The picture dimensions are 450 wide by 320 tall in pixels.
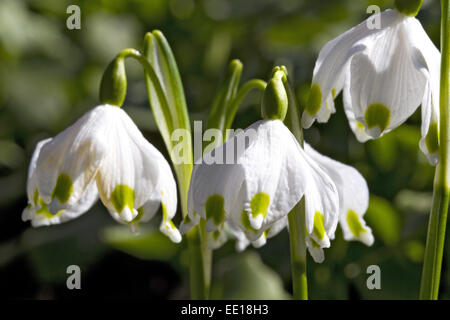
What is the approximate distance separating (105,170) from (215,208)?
3.7 inches

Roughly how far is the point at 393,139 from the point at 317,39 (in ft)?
0.84

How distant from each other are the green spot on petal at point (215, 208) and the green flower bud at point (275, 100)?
0.07m

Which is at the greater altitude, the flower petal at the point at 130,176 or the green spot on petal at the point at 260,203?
the flower petal at the point at 130,176

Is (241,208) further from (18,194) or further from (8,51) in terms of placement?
(8,51)

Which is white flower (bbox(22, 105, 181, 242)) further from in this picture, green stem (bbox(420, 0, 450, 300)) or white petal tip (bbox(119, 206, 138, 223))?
green stem (bbox(420, 0, 450, 300))

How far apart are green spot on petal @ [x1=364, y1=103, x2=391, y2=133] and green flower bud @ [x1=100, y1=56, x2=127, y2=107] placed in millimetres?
180

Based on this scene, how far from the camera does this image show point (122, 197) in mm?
450

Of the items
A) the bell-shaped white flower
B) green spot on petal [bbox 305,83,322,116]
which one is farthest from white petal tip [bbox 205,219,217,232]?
green spot on petal [bbox 305,83,322,116]

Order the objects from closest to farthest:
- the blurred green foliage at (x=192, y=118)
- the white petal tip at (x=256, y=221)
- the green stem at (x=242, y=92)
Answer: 1. the white petal tip at (x=256, y=221)
2. the green stem at (x=242, y=92)
3. the blurred green foliage at (x=192, y=118)

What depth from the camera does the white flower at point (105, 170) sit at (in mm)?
449

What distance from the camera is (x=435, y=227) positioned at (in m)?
0.44

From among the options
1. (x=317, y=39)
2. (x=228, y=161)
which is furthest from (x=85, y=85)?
(x=228, y=161)

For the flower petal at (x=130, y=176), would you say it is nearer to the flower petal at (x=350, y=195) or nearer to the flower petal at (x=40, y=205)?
the flower petal at (x=40, y=205)

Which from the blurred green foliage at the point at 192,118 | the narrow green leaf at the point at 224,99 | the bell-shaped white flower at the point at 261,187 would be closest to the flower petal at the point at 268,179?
the bell-shaped white flower at the point at 261,187
